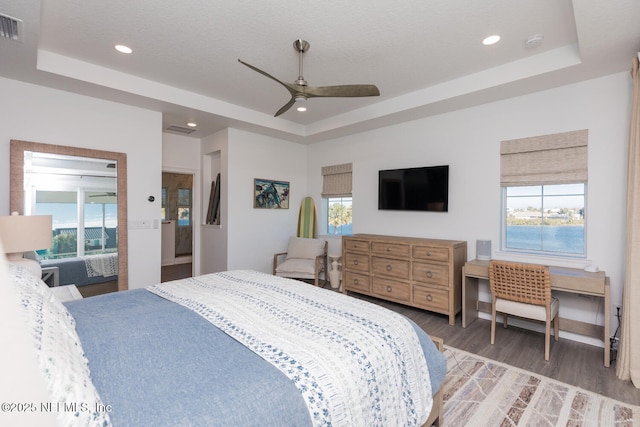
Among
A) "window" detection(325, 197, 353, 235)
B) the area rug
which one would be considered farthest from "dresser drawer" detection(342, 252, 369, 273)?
the area rug

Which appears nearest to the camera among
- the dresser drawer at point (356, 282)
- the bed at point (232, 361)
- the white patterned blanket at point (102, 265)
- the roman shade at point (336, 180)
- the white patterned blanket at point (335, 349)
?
the bed at point (232, 361)

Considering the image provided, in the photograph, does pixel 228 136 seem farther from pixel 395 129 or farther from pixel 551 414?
pixel 551 414

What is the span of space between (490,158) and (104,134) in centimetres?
443

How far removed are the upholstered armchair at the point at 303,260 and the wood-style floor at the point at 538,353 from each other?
1666mm

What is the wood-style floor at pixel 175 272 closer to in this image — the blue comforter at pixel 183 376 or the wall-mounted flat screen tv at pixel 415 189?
the wall-mounted flat screen tv at pixel 415 189

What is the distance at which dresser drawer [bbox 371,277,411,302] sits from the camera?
12.2ft

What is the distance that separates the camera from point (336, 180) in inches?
204

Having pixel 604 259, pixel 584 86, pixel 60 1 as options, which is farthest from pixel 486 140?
pixel 60 1

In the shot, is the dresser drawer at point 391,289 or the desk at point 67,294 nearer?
the desk at point 67,294

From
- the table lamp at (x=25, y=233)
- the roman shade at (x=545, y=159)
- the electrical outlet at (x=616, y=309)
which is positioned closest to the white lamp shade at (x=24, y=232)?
the table lamp at (x=25, y=233)

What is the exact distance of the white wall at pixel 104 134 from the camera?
2926 millimetres

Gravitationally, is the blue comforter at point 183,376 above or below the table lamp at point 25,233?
below

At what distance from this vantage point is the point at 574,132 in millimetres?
2930

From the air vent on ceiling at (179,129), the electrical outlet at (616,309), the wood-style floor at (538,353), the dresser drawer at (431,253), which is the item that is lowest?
the wood-style floor at (538,353)
